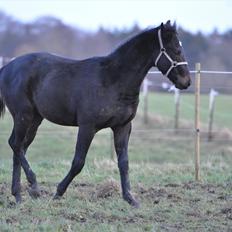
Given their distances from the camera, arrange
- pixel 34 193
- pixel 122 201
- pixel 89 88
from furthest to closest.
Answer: pixel 34 193, pixel 122 201, pixel 89 88

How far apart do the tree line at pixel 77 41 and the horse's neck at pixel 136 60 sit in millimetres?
36677

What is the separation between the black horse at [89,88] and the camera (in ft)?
20.1

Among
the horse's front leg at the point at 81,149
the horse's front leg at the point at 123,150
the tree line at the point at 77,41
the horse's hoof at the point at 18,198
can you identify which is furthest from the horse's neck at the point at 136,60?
the tree line at the point at 77,41

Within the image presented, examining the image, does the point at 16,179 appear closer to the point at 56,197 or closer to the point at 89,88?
the point at 56,197

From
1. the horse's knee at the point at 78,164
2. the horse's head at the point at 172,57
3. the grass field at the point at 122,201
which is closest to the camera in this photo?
the grass field at the point at 122,201

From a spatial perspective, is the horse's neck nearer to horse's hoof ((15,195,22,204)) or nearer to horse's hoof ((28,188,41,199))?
horse's hoof ((28,188,41,199))

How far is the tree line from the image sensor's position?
4847 cm

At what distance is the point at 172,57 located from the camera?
20.0ft

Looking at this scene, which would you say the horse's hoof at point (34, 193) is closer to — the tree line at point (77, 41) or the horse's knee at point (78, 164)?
the horse's knee at point (78, 164)

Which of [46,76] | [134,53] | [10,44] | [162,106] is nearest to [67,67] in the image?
[46,76]

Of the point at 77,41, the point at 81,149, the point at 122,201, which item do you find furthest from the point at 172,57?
the point at 77,41

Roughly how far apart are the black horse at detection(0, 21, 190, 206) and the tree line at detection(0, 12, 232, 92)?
36.6m

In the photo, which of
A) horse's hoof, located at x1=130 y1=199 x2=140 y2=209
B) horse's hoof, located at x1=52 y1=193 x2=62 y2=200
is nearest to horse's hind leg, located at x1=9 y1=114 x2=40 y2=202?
horse's hoof, located at x1=52 y1=193 x2=62 y2=200

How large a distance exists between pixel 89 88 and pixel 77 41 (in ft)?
174
